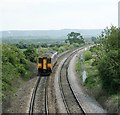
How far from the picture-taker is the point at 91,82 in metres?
35.3

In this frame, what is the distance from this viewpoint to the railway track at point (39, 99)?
25.0m

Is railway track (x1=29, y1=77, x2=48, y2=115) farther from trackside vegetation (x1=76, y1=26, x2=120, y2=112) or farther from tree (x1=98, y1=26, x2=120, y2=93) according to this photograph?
tree (x1=98, y1=26, x2=120, y2=93)

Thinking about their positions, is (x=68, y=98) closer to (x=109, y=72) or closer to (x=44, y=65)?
(x=109, y=72)

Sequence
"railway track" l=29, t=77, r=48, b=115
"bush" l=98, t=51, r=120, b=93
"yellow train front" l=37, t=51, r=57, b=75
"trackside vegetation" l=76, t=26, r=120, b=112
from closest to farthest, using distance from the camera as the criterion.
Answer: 1. "railway track" l=29, t=77, r=48, b=115
2. "trackside vegetation" l=76, t=26, r=120, b=112
3. "bush" l=98, t=51, r=120, b=93
4. "yellow train front" l=37, t=51, r=57, b=75

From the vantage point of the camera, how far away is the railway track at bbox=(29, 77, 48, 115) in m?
25.0

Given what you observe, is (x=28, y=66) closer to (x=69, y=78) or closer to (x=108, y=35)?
(x=69, y=78)

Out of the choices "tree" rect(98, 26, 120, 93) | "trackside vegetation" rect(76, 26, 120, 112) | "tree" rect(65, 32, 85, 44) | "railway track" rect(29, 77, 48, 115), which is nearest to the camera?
"railway track" rect(29, 77, 48, 115)

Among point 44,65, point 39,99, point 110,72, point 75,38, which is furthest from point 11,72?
point 75,38

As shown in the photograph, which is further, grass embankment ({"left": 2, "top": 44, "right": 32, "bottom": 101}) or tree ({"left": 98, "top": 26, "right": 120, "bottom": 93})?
grass embankment ({"left": 2, "top": 44, "right": 32, "bottom": 101})

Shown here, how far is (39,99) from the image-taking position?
29.2 meters

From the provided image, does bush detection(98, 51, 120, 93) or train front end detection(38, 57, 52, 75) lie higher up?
bush detection(98, 51, 120, 93)

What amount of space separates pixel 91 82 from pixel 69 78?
7.29 metres

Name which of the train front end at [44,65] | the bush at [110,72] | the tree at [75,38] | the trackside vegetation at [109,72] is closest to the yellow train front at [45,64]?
the train front end at [44,65]

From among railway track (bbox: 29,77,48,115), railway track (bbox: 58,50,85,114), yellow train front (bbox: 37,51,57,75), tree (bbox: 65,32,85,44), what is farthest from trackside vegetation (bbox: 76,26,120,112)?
tree (bbox: 65,32,85,44)
